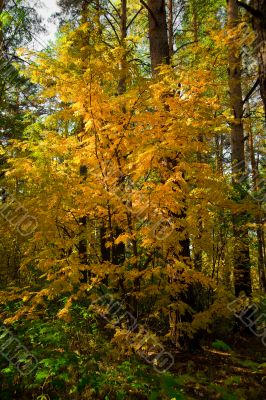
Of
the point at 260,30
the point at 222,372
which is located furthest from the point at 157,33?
the point at 222,372

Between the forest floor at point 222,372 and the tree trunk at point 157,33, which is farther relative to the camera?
the tree trunk at point 157,33

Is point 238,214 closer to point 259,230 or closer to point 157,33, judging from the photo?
point 157,33

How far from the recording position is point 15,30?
9797mm

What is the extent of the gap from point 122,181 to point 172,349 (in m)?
3.03

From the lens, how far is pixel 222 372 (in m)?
4.93

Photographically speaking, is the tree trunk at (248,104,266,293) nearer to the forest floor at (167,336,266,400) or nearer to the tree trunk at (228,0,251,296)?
the tree trunk at (228,0,251,296)

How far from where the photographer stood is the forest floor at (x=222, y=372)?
13.3 ft

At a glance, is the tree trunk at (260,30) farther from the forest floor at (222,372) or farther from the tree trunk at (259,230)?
the tree trunk at (259,230)

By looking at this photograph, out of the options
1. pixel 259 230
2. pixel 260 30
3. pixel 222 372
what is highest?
pixel 260 30

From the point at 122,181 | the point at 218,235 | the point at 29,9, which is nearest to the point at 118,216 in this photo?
the point at 122,181

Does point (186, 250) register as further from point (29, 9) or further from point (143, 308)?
point (29, 9)

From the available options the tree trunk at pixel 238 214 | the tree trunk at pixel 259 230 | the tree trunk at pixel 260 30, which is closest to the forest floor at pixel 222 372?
the tree trunk at pixel 238 214

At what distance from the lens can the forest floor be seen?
13.3 feet

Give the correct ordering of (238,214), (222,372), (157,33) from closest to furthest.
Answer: (222,372) → (157,33) → (238,214)
